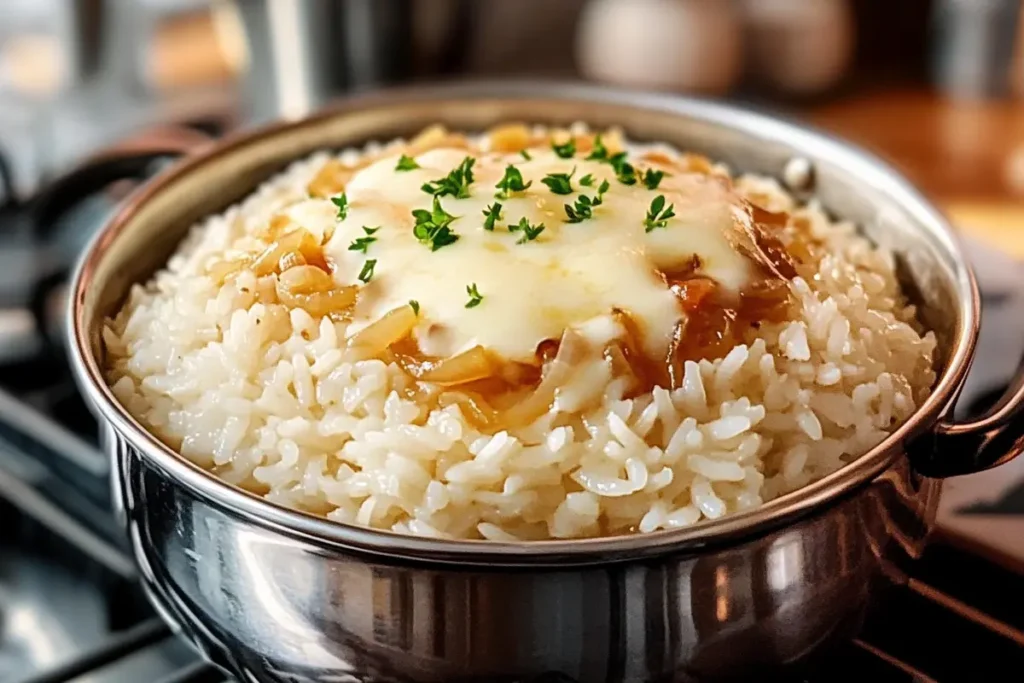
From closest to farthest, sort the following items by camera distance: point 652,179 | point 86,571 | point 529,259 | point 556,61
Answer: point 529,259, point 652,179, point 86,571, point 556,61

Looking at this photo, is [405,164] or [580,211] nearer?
[580,211]

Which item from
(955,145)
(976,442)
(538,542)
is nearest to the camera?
(538,542)

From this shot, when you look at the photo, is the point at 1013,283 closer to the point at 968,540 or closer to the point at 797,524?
the point at 968,540

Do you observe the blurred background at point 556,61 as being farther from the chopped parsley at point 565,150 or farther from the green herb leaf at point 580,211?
the green herb leaf at point 580,211

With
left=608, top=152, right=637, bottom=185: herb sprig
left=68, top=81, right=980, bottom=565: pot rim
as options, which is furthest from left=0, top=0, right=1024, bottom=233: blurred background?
left=608, top=152, right=637, bottom=185: herb sprig

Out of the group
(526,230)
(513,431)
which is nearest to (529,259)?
(526,230)

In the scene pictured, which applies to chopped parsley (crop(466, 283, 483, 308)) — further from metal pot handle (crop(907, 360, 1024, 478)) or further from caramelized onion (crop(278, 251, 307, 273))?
metal pot handle (crop(907, 360, 1024, 478))

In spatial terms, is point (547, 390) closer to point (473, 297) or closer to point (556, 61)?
point (473, 297)
